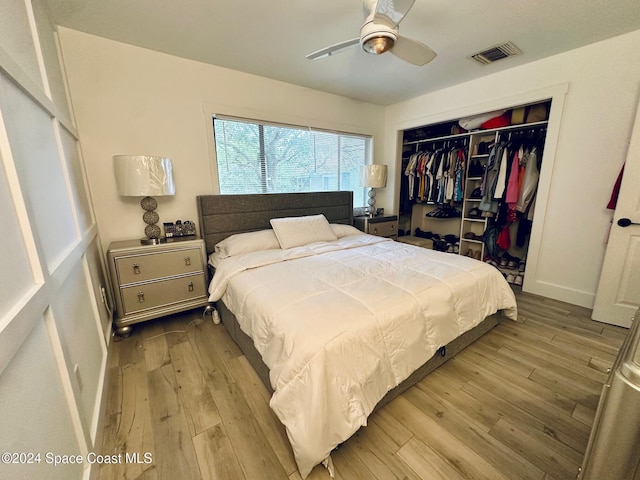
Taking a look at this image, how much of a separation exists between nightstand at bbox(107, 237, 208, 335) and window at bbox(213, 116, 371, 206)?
3.03 feet

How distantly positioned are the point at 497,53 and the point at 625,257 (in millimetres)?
2167

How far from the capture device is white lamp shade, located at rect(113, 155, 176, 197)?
6.68 ft

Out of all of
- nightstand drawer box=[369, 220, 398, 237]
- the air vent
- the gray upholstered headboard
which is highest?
the air vent

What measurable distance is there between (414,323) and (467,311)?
58cm

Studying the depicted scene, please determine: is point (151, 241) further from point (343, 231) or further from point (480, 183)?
point (480, 183)

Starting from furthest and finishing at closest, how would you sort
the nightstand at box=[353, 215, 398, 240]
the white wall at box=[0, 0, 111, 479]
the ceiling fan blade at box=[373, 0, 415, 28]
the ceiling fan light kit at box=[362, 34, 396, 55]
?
the nightstand at box=[353, 215, 398, 240], the ceiling fan light kit at box=[362, 34, 396, 55], the ceiling fan blade at box=[373, 0, 415, 28], the white wall at box=[0, 0, 111, 479]

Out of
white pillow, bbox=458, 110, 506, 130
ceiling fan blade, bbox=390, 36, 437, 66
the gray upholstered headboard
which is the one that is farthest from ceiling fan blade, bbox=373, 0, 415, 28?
white pillow, bbox=458, 110, 506, 130

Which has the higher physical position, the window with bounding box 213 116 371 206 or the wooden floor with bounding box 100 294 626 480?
the window with bounding box 213 116 371 206

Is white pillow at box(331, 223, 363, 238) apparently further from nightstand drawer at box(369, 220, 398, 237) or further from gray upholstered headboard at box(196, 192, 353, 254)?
nightstand drawer at box(369, 220, 398, 237)

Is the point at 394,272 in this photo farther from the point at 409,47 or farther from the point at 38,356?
the point at 38,356

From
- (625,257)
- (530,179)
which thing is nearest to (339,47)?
(530,179)

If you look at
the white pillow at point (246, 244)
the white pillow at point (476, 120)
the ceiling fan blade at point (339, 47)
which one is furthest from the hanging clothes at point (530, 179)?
the white pillow at point (246, 244)

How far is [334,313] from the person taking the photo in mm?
1286

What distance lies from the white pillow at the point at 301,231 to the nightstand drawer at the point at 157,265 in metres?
0.80
